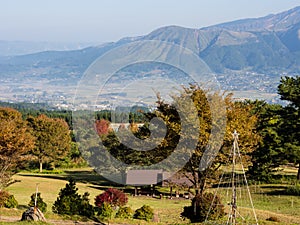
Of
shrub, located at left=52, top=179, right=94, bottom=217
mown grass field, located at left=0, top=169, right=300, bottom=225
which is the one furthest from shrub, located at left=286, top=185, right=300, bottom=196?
shrub, located at left=52, top=179, right=94, bottom=217

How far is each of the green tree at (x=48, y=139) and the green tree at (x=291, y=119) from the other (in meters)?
20.7

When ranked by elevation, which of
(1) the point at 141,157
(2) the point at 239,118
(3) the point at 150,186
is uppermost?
(2) the point at 239,118

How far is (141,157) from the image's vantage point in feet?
90.4

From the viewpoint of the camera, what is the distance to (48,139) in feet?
131

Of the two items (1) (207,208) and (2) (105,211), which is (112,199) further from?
(1) (207,208)

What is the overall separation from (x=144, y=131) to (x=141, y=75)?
51.9ft

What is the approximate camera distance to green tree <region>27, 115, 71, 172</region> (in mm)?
39562

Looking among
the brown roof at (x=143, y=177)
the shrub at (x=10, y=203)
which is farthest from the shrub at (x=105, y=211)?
the brown roof at (x=143, y=177)

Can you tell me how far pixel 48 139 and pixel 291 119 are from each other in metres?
21.6

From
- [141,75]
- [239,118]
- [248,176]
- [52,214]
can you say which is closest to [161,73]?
[141,75]

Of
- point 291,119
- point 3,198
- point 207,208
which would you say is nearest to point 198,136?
point 207,208

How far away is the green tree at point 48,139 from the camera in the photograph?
3956cm

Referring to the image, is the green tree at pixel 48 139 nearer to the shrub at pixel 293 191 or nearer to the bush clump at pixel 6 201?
the shrub at pixel 293 191

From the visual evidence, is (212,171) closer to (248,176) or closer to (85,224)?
(85,224)
